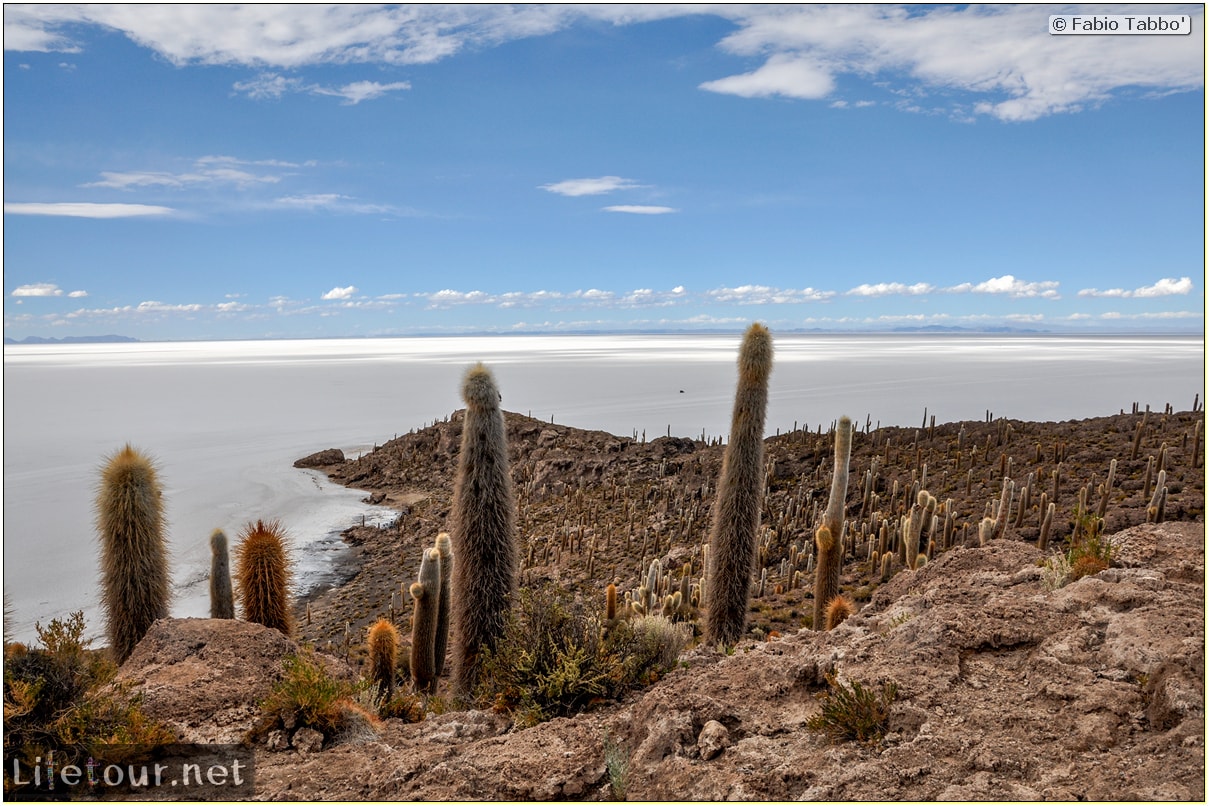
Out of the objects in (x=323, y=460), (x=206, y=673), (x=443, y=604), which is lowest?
(x=443, y=604)

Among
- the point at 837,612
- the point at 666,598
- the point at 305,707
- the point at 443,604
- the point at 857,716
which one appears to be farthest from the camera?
the point at 666,598

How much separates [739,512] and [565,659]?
14.1 feet

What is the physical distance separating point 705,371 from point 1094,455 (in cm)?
8357

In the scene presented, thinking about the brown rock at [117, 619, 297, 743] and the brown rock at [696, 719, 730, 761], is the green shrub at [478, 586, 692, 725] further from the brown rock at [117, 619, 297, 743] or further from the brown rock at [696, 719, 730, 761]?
the brown rock at [117, 619, 297, 743]

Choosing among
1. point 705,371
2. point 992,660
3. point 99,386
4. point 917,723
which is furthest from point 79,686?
point 99,386

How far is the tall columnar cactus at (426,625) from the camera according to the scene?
931 cm

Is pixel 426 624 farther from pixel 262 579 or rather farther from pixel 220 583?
pixel 220 583

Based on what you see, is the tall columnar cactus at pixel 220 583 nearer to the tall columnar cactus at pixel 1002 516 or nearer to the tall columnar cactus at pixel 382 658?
the tall columnar cactus at pixel 382 658

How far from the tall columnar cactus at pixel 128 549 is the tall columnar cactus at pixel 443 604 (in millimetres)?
3080

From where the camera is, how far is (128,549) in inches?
334

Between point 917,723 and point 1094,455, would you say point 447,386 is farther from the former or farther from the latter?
point 917,723

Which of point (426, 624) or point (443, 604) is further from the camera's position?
point (443, 604)

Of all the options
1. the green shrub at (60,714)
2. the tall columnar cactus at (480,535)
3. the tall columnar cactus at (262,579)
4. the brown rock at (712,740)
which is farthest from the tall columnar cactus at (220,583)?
the brown rock at (712,740)

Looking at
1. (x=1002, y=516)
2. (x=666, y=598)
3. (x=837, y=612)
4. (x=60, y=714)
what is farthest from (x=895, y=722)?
(x=1002, y=516)
